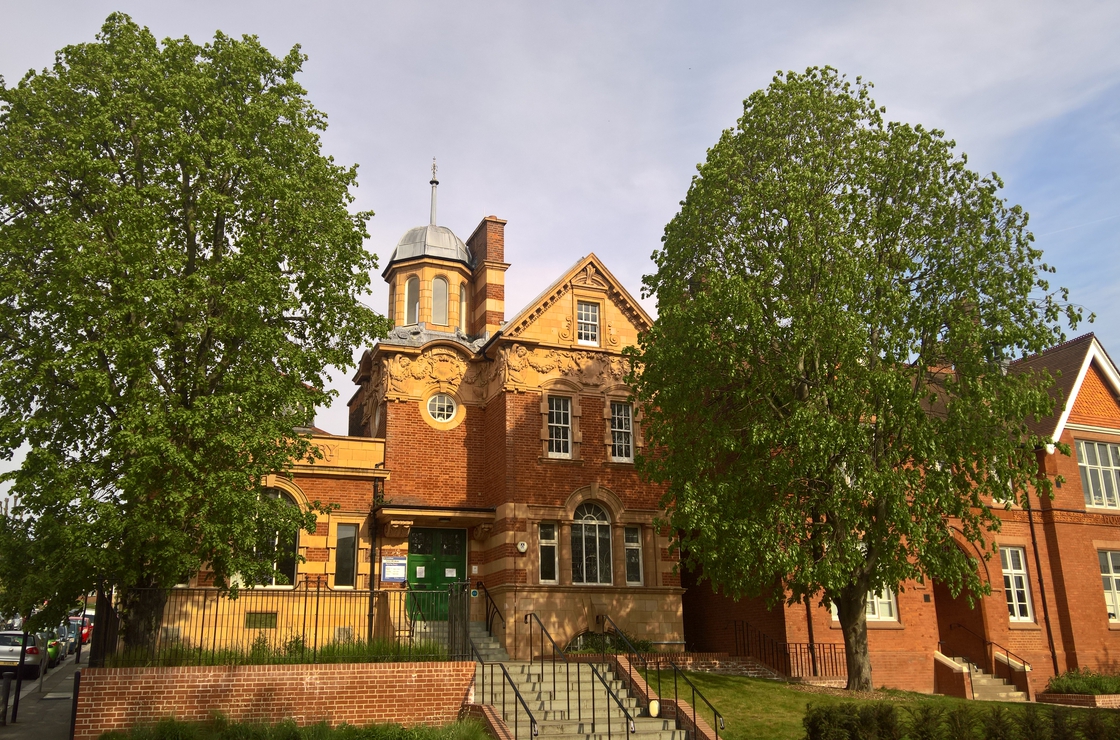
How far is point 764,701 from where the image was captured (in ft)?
56.7

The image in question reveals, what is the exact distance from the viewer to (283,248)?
1639 centimetres

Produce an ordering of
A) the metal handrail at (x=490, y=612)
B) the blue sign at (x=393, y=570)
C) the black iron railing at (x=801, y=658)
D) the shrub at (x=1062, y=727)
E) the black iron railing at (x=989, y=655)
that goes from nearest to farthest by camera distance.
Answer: the shrub at (x=1062, y=727) → the black iron railing at (x=801, y=658) → the blue sign at (x=393, y=570) → the metal handrail at (x=490, y=612) → the black iron railing at (x=989, y=655)

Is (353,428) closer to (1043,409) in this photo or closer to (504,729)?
(504,729)

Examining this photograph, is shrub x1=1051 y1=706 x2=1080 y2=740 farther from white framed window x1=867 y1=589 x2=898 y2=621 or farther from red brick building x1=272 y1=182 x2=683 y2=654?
red brick building x1=272 y1=182 x2=683 y2=654

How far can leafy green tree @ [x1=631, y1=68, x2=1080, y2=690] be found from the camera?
17219 mm

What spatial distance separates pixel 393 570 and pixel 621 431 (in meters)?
7.24

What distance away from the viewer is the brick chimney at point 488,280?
2739 cm

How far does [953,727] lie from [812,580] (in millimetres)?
3913

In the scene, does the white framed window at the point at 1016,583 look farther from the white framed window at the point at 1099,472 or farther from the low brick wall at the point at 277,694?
the low brick wall at the point at 277,694

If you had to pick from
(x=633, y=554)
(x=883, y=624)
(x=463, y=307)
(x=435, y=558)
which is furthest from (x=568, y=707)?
(x=463, y=307)

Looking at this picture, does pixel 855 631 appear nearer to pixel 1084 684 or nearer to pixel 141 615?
pixel 1084 684

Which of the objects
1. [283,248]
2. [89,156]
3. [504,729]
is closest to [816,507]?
[504,729]

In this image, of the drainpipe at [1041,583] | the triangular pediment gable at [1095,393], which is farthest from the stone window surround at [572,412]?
the triangular pediment gable at [1095,393]

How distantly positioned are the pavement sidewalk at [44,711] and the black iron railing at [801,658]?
15306 millimetres
